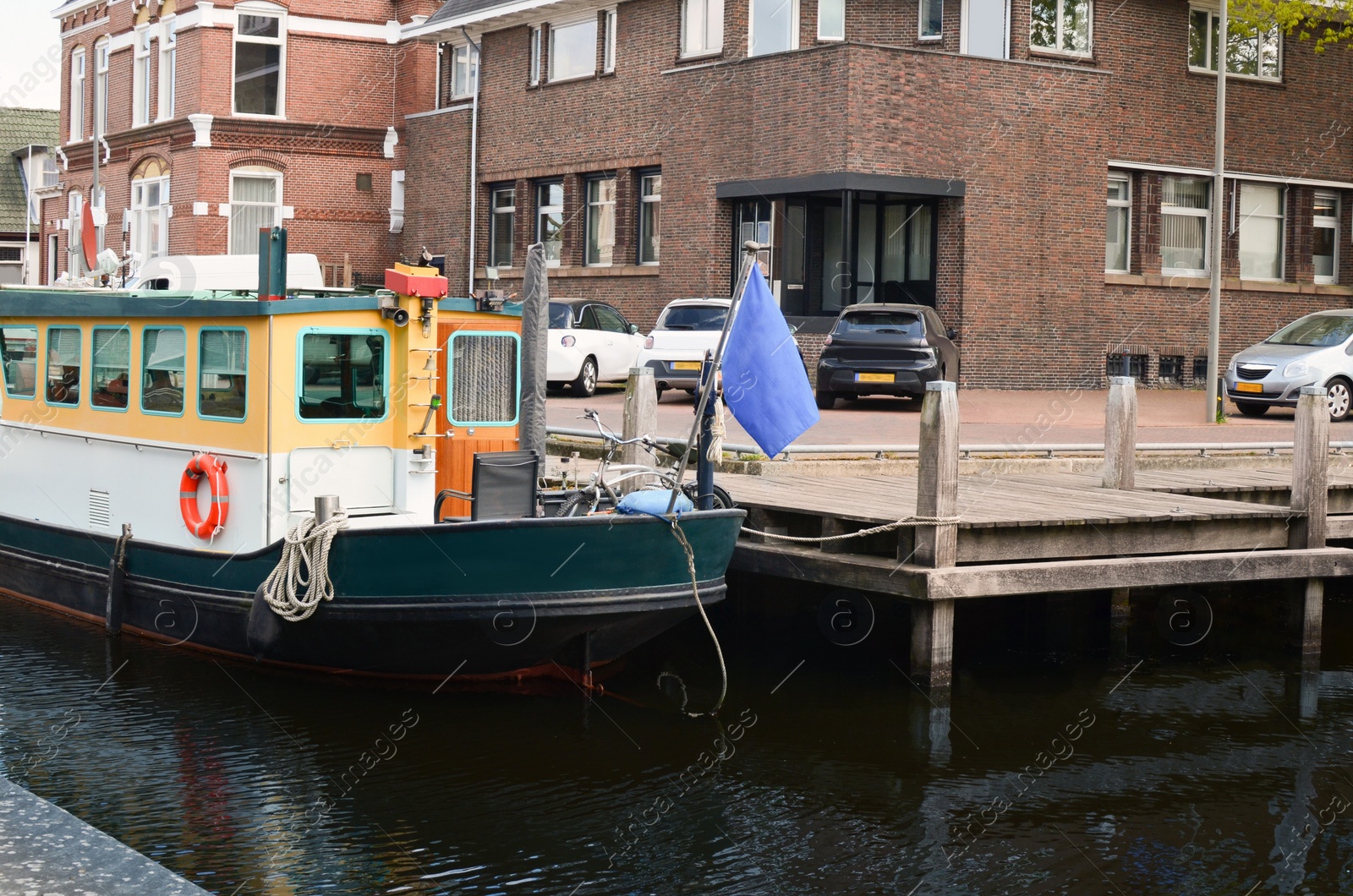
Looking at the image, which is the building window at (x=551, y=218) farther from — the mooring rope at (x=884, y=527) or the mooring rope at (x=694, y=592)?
the mooring rope at (x=694, y=592)

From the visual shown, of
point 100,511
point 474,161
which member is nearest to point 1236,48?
point 474,161

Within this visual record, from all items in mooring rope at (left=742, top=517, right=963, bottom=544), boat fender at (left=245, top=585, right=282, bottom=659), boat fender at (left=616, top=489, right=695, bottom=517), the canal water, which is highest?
boat fender at (left=616, top=489, right=695, bottom=517)

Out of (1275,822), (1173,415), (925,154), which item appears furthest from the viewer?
(925,154)

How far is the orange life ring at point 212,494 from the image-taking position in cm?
1114

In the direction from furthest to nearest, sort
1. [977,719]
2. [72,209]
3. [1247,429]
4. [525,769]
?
[72,209] < [1247,429] < [977,719] < [525,769]

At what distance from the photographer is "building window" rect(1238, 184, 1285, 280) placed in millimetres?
30484

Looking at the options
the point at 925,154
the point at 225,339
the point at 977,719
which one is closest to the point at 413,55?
the point at 925,154

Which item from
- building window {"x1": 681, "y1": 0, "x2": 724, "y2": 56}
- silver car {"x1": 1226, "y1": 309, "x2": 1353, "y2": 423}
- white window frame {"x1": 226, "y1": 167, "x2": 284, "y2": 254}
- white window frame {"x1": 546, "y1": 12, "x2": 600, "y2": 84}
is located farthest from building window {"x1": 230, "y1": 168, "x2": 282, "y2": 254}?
silver car {"x1": 1226, "y1": 309, "x2": 1353, "y2": 423}

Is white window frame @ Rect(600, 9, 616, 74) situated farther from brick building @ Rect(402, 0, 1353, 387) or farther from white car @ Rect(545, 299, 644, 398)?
white car @ Rect(545, 299, 644, 398)

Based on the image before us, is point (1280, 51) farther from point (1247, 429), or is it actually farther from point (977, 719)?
point (977, 719)

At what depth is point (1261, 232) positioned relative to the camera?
30781 mm

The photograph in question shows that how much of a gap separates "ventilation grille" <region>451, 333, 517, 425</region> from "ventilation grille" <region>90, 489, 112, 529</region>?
3.14 meters

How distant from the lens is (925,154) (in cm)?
2562

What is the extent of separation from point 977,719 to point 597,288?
69.9 feet
